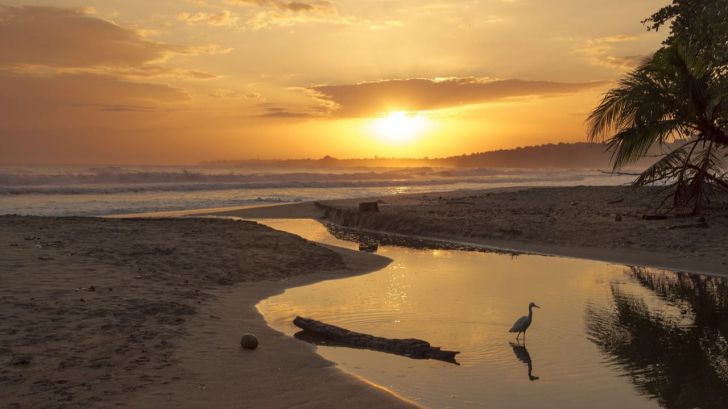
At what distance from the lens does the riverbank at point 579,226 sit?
16.5 metres

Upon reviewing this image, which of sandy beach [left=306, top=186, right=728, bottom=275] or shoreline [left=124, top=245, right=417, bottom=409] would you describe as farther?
sandy beach [left=306, top=186, right=728, bottom=275]

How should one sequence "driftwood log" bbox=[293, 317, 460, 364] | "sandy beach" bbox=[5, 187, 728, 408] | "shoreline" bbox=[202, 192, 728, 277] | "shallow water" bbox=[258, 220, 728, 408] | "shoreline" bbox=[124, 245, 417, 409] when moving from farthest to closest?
1. "shoreline" bbox=[202, 192, 728, 277]
2. "driftwood log" bbox=[293, 317, 460, 364]
3. "shallow water" bbox=[258, 220, 728, 408]
4. "sandy beach" bbox=[5, 187, 728, 408]
5. "shoreline" bbox=[124, 245, 417, 409]

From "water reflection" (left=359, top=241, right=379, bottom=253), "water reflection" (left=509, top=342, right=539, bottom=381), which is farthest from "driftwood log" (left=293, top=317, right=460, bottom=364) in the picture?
"water reflection" (left=359, top=241, right=379, bottom=253)

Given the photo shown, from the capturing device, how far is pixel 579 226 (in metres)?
20.9

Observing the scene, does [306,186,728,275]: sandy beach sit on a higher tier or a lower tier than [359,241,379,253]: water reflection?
higher

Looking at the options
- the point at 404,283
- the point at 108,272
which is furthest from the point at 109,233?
the point at 404,283

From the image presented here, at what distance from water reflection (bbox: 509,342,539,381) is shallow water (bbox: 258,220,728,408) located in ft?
0.05

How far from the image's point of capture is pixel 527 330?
30.5 feet

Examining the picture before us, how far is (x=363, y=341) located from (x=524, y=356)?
2.26 metres

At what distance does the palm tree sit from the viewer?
1956 cm

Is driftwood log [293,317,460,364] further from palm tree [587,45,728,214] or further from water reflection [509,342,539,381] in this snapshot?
palm tree [587,45,728,214]

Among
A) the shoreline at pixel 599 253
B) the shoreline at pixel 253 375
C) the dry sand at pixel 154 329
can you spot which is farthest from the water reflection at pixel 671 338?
the dry sand at pixel 154 329

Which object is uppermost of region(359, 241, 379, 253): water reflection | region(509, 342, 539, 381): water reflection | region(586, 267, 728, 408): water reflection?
region(586, 267, 728, 408): water reflection

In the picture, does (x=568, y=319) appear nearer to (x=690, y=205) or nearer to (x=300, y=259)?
(x=300, y=259)
